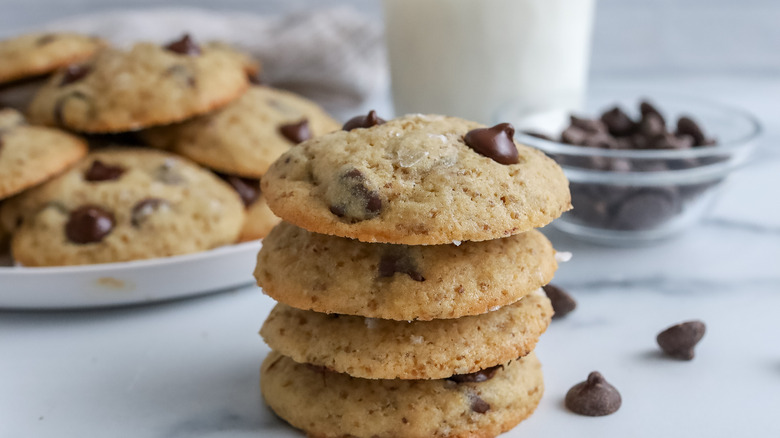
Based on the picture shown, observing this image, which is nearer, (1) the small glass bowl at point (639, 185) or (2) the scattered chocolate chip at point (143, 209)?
(2) the scattered chocolate chip at point (143, 209)

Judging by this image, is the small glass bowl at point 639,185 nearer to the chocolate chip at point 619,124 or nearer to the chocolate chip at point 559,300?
the chocolate chip at point 619,124

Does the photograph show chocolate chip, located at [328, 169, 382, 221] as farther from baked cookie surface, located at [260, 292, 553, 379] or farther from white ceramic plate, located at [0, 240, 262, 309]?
white ceramic plate, located at [0, 240, 262, 309]

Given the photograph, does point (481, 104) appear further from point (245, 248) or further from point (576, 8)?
point (245, 248)

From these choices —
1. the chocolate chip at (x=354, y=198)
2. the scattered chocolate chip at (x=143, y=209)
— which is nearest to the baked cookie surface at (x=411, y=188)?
the chocolate chip at (x=354, y=198)

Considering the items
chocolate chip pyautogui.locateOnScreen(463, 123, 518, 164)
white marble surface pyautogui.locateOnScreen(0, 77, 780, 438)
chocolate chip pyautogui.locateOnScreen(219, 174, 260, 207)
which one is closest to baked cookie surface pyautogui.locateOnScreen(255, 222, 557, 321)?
chocolate chip pyautogui.locateOnScreen(463, 123, 518, 164)

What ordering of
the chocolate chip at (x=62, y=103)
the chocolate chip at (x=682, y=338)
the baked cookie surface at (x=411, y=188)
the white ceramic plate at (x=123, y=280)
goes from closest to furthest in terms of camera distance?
the baked cookie surface at (x=411, y=188)
the chocolate chip at (x=682, y=338)
the white ceramic plate at (x=123, y=280)
the chocolate chip at (x=62, y=103)

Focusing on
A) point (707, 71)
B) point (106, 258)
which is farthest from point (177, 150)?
point (707, 71)

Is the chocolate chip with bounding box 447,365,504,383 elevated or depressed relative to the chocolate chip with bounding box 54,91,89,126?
depressed
